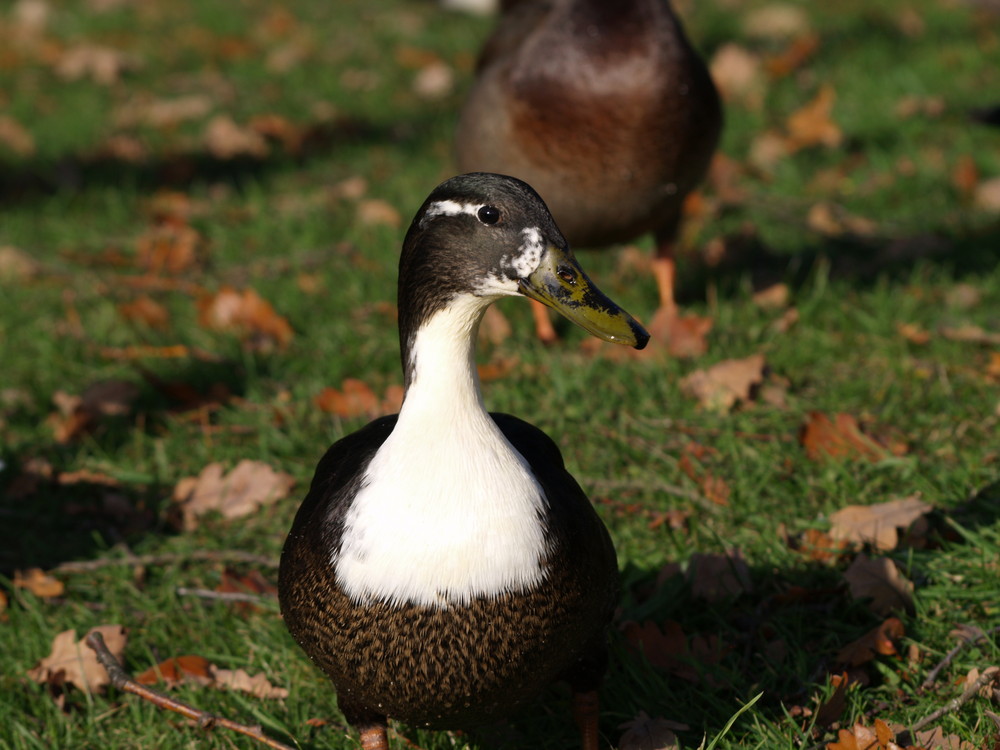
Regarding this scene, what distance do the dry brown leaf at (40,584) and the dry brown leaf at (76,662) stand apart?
0.22 metres

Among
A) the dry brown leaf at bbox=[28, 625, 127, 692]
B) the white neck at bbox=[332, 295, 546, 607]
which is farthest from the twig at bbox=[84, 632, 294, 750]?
the white neck at bbox=[332, 295, 546, 607]

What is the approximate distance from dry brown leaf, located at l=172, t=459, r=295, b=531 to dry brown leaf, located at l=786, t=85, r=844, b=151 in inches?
136

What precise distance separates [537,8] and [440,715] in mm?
3036

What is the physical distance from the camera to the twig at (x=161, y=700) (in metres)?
2.58

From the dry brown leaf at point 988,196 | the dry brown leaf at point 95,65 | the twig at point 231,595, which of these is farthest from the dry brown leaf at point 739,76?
the twig at point 231,595

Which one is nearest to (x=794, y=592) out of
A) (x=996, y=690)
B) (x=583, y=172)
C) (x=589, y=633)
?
(x=996, y=690)

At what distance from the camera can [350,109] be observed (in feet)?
22.6

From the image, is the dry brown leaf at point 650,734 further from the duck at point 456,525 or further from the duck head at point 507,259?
the duck head at point 507,259

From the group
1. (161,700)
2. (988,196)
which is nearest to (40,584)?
(161,700)

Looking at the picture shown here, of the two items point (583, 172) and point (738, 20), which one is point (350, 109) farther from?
point (583, 172)

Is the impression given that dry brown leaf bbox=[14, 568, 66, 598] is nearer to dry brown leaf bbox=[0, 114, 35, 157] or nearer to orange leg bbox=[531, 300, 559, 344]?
orange leg bbox=[531, 300, 559, 344]

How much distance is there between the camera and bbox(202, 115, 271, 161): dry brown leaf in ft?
21.2

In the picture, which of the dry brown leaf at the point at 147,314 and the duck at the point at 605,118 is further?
the dry brown leaf at the point at 147,314

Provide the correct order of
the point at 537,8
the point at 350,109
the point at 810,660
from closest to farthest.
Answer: the point at 810,660 < the point at 537,8 < the point at 350,109
